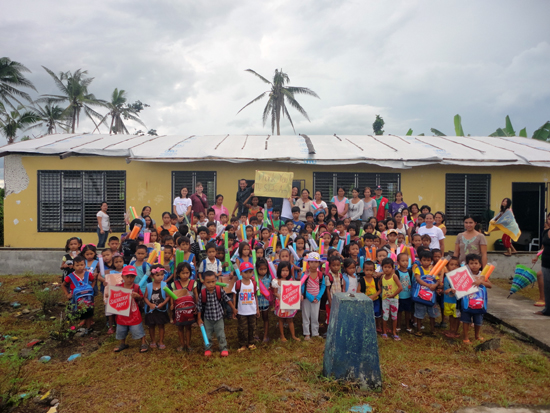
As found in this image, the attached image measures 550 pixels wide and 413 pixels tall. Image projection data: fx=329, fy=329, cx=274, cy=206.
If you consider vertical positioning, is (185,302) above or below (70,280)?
below

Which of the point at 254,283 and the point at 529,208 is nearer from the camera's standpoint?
the point at 254,283

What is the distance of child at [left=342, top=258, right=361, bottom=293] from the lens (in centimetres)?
442

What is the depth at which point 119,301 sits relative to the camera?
4.05 metres

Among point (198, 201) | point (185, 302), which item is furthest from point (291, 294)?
point (198, 201)

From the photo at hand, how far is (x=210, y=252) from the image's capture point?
439 cm

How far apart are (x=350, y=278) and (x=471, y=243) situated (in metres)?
2.35

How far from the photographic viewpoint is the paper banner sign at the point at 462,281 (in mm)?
4258

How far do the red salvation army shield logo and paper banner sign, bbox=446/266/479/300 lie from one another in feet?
6.69

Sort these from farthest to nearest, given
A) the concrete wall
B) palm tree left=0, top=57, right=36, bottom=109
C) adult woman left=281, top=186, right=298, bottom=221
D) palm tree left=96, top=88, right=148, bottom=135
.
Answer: palm tree left=96, top=88, right=148, bottom=135 < palm tree left=0, top=57, right=36, bottom=109 < the concrete wall < adult woman left=281, top=186, right=298, bottom=221

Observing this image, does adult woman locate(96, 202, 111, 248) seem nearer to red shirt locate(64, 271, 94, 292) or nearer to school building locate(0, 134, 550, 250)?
school building locate(0, 134, 550, 250)

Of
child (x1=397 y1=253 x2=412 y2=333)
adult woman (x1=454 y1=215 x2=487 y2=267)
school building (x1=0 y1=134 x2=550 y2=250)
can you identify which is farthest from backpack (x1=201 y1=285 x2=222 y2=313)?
school building (x1=0 y1=134 x2=550 y2=250)

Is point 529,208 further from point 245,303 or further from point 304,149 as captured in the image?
point 245,303

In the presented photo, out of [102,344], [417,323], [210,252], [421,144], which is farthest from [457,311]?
[421,144]

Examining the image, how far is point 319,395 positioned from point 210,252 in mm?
2170
